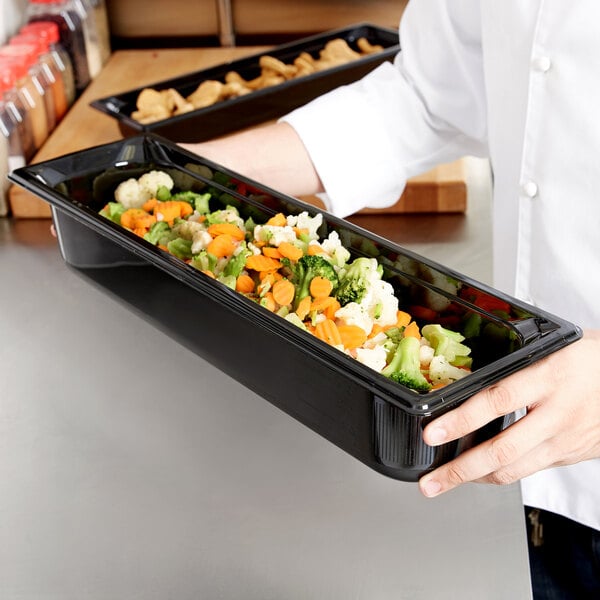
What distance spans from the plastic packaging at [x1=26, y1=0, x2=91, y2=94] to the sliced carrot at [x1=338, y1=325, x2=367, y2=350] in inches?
52.9

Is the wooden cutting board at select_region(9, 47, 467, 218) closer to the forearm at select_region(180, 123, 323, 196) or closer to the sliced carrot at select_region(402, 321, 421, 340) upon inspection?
the forearm at select_region(180, 123, 323, 196)

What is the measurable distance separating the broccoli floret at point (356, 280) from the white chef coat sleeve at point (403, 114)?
36 cm

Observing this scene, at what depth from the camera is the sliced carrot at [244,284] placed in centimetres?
104

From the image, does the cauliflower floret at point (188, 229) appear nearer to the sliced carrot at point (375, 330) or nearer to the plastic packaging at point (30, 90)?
the sliced carrot at point (375, 330)

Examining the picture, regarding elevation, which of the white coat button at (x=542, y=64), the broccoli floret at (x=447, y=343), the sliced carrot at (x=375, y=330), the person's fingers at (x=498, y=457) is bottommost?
the person's fingers at (x=498, y=457)

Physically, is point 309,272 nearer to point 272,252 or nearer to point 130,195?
point 272,252

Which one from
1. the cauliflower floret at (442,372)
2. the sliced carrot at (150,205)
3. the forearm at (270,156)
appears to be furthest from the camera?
the forearm at (270,156)

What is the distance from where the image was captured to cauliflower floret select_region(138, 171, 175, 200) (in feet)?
4.14

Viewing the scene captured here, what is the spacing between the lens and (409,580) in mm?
932

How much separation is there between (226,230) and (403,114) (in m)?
0.40

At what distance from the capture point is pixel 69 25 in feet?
6.64

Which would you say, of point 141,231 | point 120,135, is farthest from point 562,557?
point 120,135

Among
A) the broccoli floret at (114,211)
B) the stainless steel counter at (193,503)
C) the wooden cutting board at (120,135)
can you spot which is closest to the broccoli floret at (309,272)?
the stainless steel counter at (193,503)

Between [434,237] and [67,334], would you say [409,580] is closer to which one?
[67,334]
